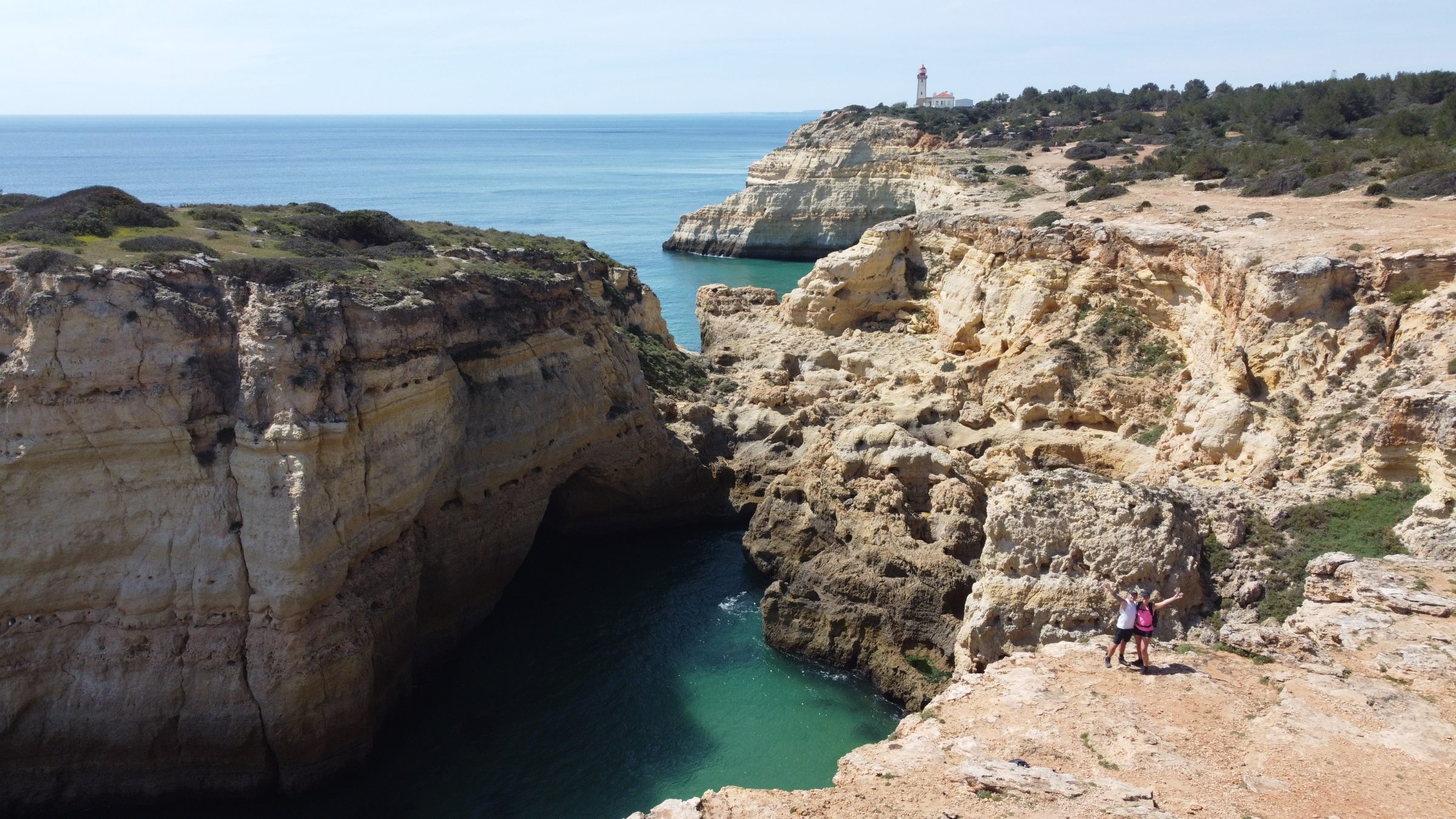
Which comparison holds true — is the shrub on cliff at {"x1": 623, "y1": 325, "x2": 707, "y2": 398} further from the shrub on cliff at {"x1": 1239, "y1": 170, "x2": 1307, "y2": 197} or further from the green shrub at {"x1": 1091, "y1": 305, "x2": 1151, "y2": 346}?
the shrub on cliff at {"x1": 1239, "y1": 170, "x2": 1307, "y2": 197}

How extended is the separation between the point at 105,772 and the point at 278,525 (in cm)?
505

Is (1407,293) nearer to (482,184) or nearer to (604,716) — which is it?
(604,716)

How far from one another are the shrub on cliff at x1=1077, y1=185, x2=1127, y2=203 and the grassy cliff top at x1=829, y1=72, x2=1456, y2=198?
3513mm

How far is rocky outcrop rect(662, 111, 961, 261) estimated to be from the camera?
226 ft

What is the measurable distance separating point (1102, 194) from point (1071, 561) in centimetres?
2290

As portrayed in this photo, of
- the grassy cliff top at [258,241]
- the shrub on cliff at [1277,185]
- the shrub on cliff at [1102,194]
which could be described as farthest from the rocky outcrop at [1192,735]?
the shrub on cliff at [1102,194]

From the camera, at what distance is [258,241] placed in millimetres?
21719

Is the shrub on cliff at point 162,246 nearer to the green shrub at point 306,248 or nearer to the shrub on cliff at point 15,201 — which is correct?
the green shrub at point 306,248

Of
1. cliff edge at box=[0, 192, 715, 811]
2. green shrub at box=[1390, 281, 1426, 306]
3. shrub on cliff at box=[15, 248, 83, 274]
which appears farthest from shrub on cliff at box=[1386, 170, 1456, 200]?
shrub on cliff at box=[15, 248, 83, 274]

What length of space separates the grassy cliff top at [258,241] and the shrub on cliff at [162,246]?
0.9 inches

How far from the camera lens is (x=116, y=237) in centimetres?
1936

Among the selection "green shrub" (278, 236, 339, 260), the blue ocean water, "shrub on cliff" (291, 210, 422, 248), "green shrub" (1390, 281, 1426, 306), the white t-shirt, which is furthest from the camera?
the blue ocean water

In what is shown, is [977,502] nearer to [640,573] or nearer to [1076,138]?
[640,573]

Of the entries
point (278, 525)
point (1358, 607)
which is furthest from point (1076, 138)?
point (278, 525)
